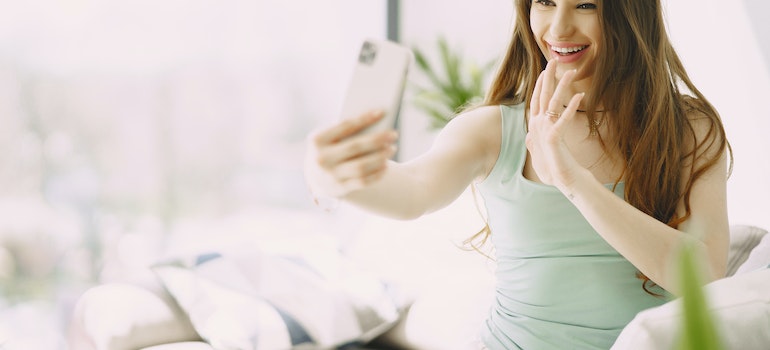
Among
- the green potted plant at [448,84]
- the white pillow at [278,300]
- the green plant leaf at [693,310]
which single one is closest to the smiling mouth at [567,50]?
the green plant leaf at [693,310]

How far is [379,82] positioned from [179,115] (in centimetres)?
232

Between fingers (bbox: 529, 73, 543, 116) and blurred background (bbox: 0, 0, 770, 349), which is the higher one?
fingers (bbox: 529, 73, 543, 116)

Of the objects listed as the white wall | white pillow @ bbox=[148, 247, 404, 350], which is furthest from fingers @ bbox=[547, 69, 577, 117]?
white pillow @ bbox=[148, 247, 404, 350]

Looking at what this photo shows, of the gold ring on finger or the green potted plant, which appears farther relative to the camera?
the green potted plant

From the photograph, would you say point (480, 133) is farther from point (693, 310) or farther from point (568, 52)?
point (693, 310)

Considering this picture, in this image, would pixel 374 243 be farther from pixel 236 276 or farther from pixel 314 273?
pixel 236 276

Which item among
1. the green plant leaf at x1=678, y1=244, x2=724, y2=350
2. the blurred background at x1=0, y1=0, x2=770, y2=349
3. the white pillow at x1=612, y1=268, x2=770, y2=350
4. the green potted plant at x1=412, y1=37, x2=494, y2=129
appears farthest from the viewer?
the green potted plant at x1=412, y1=37, x2=494, y2=129

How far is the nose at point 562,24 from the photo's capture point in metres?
1.35

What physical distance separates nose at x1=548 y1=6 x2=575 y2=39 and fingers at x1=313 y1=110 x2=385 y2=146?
0.62 m

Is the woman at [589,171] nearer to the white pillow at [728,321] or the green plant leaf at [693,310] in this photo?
the white pillow at [728,321]

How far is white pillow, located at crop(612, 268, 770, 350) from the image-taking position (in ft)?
2.72

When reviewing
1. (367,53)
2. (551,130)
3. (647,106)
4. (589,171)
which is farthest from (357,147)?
(647,106)

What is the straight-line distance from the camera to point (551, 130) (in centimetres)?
115

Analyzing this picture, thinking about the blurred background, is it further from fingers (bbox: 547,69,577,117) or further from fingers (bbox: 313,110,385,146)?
fingers (bbox: 313,110,385,146)
